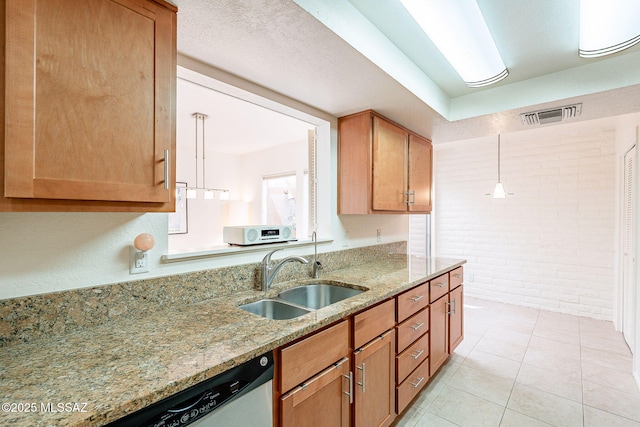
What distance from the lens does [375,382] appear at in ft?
5.22

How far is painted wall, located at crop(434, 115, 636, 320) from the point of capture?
11.6 ft

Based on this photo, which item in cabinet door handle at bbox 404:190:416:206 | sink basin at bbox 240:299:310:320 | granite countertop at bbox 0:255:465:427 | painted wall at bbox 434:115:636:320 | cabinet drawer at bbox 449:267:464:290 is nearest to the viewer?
granite countertop at bbox 0:255:465:427

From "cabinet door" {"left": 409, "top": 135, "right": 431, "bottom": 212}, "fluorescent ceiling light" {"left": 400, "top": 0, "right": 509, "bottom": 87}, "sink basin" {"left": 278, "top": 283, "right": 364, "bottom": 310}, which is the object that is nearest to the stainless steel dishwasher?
"sink basin" {"left": 278, "top": 283, "right": 364, "bottom": 310}

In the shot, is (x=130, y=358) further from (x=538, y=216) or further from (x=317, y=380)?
(x=538, y=216)

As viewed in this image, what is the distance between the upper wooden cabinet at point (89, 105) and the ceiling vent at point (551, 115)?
242 centimetres

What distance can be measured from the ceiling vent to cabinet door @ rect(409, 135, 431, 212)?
0.85m

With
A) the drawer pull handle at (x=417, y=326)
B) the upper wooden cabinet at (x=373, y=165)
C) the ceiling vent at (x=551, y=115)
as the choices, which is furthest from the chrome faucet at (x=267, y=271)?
the ceiling vent at (x=551, y=115)

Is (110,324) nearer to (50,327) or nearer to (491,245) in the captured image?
(50,327)

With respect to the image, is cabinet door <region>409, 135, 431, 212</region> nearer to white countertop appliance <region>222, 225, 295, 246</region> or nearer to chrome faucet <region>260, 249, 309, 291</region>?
white countertop appliance <region>222, 225, 295, 246</region>

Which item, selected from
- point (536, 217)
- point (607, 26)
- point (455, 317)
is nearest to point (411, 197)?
point (455, 317)

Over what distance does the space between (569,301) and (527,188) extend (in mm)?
1515

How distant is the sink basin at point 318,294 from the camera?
74.1 inches

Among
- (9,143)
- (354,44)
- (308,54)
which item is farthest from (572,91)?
(9,143)

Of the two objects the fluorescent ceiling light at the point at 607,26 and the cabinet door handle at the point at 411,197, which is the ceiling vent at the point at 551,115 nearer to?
the fluorescent ceiling light at the point at 607,26
